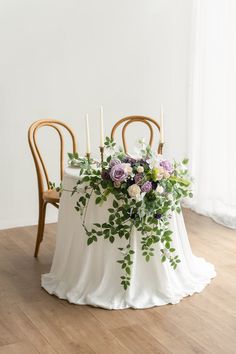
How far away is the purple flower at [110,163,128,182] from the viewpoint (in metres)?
3.11

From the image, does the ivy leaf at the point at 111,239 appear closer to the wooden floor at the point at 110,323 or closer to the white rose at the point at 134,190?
the white rose at the point at 134,190

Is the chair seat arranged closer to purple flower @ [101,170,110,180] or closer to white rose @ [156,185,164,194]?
purple flower @ [101,170,110,180]

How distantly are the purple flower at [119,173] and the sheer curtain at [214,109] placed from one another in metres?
2.05

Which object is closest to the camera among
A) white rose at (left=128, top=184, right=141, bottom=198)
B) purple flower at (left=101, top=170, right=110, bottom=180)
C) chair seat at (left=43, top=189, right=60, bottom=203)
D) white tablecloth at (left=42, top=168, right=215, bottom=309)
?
white rose at (left=128, top=184, right=141, bottom=198)

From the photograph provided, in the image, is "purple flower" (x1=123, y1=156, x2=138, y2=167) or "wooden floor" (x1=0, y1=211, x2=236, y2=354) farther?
"purple flower" (x1=123, y1=156, x2=138, y2=167)

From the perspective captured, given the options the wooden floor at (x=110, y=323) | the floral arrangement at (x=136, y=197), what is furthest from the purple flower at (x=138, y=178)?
the wooden floor at (x=110, y=323)

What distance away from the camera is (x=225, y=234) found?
4707 mm

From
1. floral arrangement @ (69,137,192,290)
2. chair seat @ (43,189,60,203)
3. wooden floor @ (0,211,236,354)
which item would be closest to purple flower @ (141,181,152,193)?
floral arrangement @ (69,137,192,290)

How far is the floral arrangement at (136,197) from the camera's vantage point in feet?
10.3

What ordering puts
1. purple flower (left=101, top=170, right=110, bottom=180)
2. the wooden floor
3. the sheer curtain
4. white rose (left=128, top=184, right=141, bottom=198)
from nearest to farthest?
the wooden floor
white rose (left=128, top=184, right=141, bottom=198)
purple flower (left=101, top=170, right=110, bottom=180)
the sheer curtain

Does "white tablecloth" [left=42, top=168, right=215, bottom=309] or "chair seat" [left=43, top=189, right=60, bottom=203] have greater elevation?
"chair seat" [left=43, top=189, right=60, bottom=203]

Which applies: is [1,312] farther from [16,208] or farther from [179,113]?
[179,113]

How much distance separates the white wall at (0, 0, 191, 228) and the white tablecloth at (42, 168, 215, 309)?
146cm

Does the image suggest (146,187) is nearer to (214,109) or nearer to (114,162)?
(114,162)
